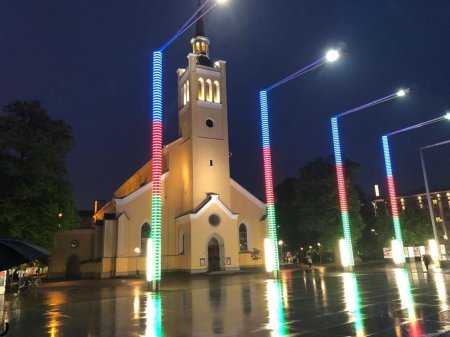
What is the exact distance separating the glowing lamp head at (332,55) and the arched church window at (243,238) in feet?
82.1

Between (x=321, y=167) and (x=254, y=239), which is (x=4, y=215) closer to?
(x=254, y=239)

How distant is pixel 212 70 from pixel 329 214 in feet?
69.0

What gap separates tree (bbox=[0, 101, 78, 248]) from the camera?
22922 millimetres

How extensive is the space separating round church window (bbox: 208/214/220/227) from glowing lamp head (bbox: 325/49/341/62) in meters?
21.1

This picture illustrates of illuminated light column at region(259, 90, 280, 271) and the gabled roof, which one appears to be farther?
the gabled roof

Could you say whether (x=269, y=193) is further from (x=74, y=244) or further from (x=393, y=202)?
(x=74, y=244)

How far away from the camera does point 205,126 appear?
131 feet

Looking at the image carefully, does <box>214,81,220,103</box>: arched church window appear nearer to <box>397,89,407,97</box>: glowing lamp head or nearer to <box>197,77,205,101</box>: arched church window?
<box>197,77,205,101</box>: arched church window

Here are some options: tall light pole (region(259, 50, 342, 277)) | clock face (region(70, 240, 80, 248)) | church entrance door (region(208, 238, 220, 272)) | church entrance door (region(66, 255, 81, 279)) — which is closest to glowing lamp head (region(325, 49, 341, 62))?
tall light pole (region(259, 50, 342, 277))

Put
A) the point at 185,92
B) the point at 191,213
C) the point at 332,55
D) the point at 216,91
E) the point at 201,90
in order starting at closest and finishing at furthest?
the point at 332,55, the point at 191,213, the point at 201,90, the point at 216,91, the point at 185,92

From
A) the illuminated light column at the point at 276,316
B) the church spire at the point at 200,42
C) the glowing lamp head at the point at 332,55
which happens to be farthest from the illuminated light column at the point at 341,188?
the church spire at the point at 200,42

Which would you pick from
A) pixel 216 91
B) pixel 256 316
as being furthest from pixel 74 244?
pixel 256 316

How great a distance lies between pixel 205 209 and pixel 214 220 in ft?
5.13

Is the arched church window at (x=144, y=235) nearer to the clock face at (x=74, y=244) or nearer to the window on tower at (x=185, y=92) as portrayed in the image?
the clock face at (x=74, y=244)
